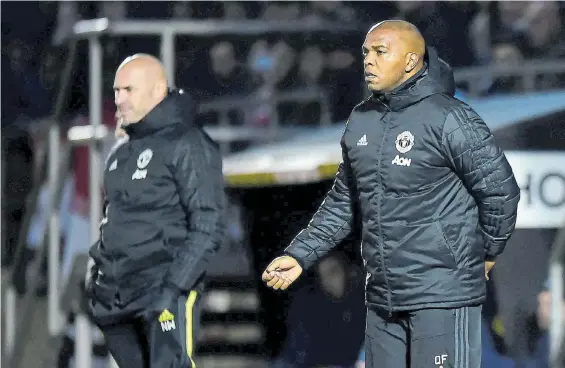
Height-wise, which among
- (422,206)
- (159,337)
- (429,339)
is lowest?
(159,337)

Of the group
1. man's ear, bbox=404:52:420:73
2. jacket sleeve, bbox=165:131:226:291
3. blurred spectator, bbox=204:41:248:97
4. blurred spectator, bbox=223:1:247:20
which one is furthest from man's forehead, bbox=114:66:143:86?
blurred spectator, bbox=223:1:247:20

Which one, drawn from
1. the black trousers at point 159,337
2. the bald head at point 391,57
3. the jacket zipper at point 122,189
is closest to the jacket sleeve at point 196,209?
the black trousers at point 159,337

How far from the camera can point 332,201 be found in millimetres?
4867

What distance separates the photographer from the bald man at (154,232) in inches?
209

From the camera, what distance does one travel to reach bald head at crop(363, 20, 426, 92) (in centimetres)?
459

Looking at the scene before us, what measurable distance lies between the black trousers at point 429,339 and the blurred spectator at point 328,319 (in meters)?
2.13

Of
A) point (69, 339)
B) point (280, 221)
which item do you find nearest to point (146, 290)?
point (280, 221)

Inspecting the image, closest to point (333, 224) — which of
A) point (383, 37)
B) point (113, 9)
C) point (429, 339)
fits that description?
point (429, 339)

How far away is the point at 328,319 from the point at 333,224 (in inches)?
86.7

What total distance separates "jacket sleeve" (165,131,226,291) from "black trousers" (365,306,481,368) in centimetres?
96

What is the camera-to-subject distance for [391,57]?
459cm

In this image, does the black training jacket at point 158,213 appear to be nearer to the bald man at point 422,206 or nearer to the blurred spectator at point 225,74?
the bald man at point 422,206

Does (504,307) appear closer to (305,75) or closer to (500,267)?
(500,267)

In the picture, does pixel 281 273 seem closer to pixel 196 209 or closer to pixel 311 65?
pixel 196 209
